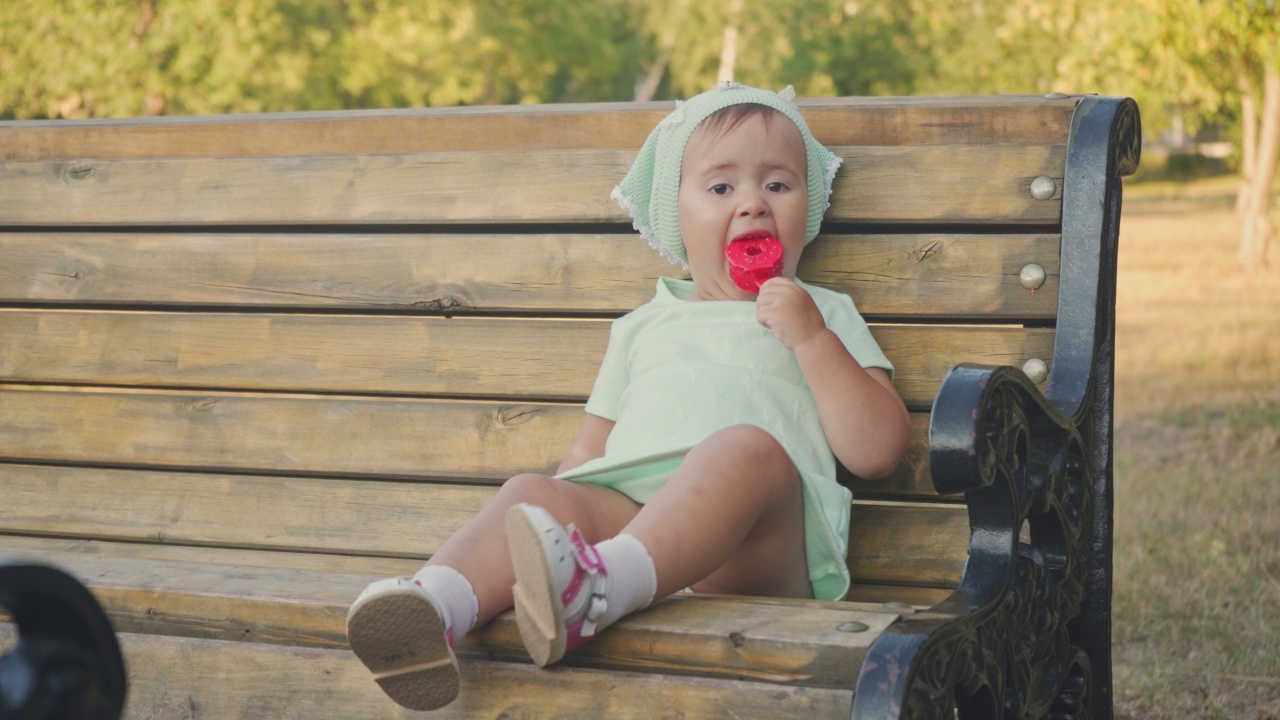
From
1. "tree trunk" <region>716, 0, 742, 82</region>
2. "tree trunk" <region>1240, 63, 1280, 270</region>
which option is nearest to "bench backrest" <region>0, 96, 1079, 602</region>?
"tree trunk" <region>1240, 63, 1280, 270</region>

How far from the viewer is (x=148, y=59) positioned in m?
12.9

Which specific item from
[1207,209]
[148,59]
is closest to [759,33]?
[1207,209]

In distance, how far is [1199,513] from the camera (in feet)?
14.3

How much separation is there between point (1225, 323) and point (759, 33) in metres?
25.8

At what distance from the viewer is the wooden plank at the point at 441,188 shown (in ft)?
7.72

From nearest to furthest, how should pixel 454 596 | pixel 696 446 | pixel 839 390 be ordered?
pixel 454 596 → pixel 696 446 → pixel 839 390

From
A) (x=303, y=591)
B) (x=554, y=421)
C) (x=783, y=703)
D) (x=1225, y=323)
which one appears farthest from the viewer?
(x=1225, y=323)

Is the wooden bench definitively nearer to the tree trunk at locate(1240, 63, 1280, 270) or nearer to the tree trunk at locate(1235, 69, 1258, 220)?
the tree trunk at locate(1240, 63, 1280, 270)

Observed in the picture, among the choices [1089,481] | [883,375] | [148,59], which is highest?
[148,59]

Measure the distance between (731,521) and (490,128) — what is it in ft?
3.70

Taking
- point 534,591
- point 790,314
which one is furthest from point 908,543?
point 534,591

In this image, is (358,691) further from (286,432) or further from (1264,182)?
(1264,182)

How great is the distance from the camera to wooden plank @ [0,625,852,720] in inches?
61.5

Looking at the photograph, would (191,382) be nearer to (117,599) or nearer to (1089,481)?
(117,599)
